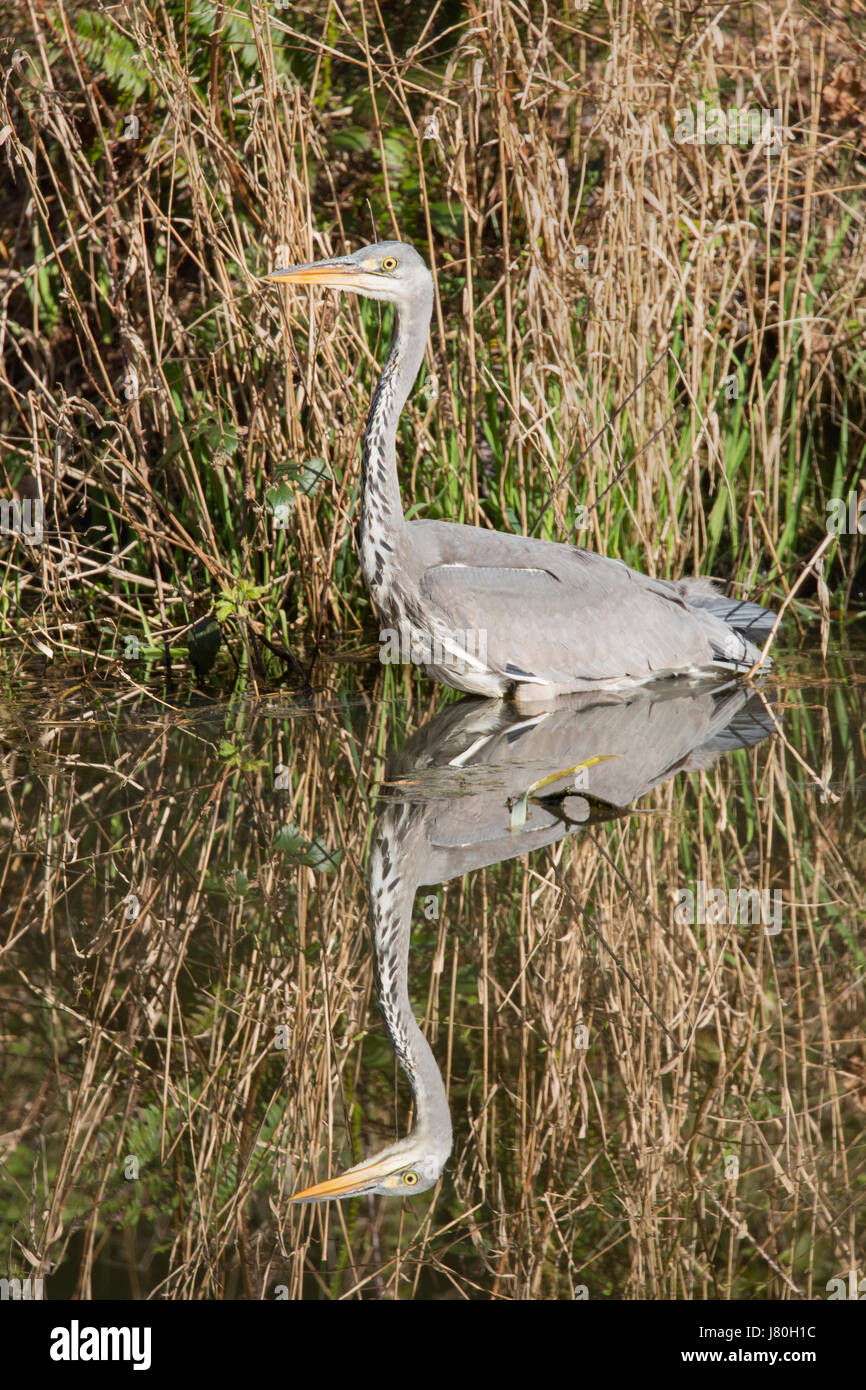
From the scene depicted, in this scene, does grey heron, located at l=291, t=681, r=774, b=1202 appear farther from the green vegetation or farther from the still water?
the green vegetation

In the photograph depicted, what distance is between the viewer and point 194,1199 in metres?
2.34

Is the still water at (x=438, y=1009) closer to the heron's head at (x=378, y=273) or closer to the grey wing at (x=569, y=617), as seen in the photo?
the grey wing at (x=569, y=617)

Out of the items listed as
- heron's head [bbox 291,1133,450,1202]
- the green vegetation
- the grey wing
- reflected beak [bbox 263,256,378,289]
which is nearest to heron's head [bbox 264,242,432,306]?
reflected beak [bbox 263,256,378,289]

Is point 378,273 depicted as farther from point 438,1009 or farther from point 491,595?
point 438,1009

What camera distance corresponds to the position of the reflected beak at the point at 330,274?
456 cm

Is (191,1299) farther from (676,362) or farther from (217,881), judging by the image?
(676,362)

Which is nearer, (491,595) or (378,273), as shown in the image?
(378,273)

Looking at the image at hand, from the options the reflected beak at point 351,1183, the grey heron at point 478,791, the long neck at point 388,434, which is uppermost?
the long neck at point 388,434

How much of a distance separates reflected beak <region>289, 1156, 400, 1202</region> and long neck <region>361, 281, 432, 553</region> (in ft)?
9.33

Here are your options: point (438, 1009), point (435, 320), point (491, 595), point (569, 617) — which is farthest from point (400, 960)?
point (435, 320)

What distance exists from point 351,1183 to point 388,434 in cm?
312

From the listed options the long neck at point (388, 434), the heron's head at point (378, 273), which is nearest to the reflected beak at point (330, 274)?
the heron's head at point (378, 273)

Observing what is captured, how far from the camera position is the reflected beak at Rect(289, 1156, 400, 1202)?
2.36 metres

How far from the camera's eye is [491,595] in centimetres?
507
